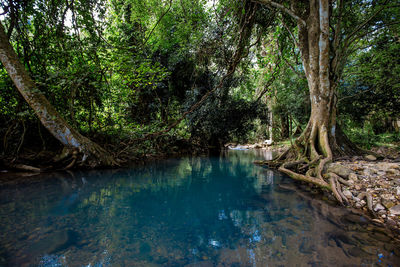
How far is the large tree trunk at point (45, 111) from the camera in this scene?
5.27 meters

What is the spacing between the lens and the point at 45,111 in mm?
5656

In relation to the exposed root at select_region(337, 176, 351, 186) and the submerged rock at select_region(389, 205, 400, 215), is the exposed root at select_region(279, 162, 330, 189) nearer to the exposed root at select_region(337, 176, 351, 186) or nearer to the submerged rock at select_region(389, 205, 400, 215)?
the exposed root at select_region(337, 176, 351, 186)

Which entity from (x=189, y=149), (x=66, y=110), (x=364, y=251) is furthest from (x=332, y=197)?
(x=189, y=149)

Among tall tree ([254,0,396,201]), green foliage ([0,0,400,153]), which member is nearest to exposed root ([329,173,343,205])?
tall tree ([254,0,396,201])

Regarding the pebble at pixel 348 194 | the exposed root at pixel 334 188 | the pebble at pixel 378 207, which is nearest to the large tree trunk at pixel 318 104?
the exposed root at pixel 334 188

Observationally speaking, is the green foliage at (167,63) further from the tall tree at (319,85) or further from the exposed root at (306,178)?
the exposed root at (306,178)

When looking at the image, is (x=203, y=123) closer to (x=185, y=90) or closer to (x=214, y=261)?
(x=185, y=90)

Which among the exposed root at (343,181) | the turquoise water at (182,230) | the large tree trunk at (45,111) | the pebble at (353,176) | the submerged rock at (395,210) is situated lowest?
the turquoise water at (182,230)

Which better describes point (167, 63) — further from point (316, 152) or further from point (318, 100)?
point (316, 152)

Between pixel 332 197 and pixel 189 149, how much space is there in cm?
1090

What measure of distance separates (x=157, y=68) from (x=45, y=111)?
4141 millimetres

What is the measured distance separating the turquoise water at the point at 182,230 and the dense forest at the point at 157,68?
201 cm

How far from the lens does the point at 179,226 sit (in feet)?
8.83

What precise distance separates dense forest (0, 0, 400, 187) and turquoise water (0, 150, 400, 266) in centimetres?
201
